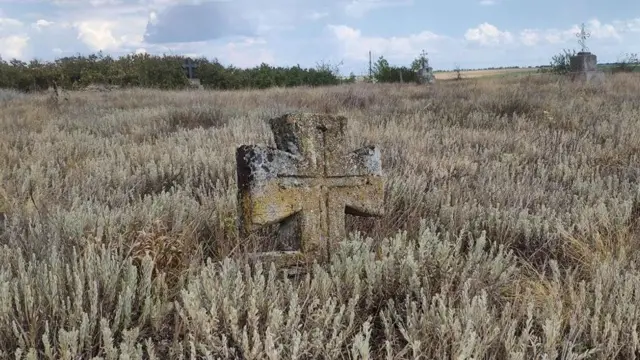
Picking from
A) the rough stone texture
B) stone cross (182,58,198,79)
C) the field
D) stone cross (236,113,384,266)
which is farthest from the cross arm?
stone cross (182,58,198,79)

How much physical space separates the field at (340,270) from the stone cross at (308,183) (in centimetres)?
18

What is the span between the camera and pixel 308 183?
3.13 metres

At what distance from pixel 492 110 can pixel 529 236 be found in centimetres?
778

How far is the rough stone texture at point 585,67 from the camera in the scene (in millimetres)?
18980

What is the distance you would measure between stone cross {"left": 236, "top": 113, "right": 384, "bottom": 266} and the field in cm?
18

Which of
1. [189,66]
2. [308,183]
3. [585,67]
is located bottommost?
[308,183]

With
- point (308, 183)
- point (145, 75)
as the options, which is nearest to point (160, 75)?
point (145, 75)

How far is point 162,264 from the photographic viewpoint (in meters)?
2.80

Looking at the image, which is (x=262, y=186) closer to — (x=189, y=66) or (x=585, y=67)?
(x=585, y=67)

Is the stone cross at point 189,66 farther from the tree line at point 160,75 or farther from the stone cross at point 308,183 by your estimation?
the stone cross at point 308,183

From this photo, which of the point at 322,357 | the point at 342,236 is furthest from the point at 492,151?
the point at 322,357

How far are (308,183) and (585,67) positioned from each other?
61.6ft

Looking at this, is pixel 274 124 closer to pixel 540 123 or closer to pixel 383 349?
pixel 383 349

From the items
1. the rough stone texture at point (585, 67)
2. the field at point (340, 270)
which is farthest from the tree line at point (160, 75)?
the field at point (340, 270)
